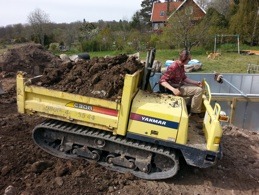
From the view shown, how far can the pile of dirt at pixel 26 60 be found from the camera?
47.2ft

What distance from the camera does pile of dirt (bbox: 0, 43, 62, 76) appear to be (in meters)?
14.4

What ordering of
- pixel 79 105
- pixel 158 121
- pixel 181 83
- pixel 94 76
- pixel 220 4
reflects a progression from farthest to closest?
pixel 220 4
pixel 181 83
pixel 94 76
pixel 79 105
pixel 158 121

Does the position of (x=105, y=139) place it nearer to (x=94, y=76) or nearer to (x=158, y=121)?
(x=158, y=121)

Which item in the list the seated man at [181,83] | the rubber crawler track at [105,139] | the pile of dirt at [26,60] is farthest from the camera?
the pile of dirt at [26,60]

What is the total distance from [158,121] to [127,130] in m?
0.51

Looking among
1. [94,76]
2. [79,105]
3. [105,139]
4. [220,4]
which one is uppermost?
[220,4]

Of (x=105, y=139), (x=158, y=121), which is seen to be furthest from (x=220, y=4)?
(x=105, y=139)

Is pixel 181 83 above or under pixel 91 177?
above

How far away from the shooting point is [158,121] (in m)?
4.49

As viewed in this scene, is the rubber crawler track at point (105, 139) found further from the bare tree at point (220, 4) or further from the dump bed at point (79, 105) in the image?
the bare tree at point (220, 4)

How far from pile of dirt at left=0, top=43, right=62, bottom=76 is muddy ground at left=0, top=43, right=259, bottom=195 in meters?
9.03

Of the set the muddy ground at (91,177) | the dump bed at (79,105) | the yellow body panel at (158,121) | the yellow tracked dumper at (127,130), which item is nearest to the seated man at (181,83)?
the yellow tracked dumper at (127,130)

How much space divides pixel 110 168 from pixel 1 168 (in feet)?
5.63

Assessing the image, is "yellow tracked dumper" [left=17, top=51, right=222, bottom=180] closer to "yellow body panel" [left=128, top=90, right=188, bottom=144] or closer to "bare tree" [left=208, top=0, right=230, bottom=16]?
"yellow body panel" [left=128, top=90, right=188, bottom=144]
